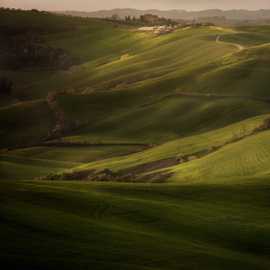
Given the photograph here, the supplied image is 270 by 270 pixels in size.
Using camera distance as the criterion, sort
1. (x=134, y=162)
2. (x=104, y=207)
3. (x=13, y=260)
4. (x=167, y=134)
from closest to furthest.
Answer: (x=13, y=260) < (x=104, y=207) < (x=134, y=162) < (x=167, y=134)

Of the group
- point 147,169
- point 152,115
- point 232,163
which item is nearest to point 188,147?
point 147,169

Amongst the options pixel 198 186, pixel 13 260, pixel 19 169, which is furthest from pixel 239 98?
pixel 13 260

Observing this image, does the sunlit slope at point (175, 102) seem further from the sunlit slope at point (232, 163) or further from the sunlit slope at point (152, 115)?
the sunlit slope at point (232, 163)

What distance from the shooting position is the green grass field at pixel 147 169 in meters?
34.0

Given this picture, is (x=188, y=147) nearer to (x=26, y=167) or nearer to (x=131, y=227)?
(x=26, y=167)

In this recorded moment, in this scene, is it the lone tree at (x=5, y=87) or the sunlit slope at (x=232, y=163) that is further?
the lone tree at (x=5, y=87)

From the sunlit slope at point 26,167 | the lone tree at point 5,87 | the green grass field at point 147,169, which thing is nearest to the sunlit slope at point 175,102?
the green grass field at point 147,169

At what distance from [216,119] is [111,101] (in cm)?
3325

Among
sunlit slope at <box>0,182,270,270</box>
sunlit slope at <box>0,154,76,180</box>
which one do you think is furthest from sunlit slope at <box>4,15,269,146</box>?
sunlit slope at <box>0,182,270,270</box>

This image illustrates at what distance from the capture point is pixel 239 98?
138250 mm

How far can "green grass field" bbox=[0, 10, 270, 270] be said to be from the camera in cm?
3403

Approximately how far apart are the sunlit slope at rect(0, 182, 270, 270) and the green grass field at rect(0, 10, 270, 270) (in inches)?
Result: 3.3

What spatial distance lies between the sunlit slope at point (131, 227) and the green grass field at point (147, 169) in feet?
0.28

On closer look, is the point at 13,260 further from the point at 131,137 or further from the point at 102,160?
the point at 131,137
